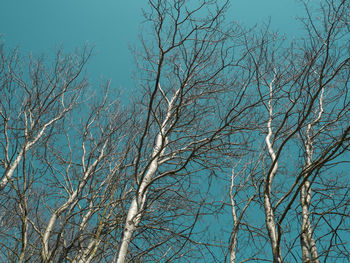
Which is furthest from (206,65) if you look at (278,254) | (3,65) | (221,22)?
(3,65)

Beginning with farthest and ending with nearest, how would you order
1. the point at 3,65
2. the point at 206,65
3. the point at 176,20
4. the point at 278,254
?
the point at 3,65 < the point at 206,65 < the point at 176,20 < the point at 278,254

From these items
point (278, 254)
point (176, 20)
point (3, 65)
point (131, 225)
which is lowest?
point (278, 254)

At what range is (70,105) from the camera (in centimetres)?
650

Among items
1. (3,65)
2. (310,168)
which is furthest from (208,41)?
(3,65)

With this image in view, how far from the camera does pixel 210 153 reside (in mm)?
3922

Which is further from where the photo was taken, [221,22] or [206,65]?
[206,65]

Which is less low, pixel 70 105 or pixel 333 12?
pixel 70 105

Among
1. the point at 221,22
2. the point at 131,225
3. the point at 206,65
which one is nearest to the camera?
the point at 221,22

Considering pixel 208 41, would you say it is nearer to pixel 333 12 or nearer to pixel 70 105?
pixel 333 12

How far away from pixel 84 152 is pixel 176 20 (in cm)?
466

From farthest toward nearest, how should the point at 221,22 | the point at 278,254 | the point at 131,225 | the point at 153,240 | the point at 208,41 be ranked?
the point at 153,240 < the point at 131,225 < the point at 221,22 < the point at 208,41 < the point at 278,254

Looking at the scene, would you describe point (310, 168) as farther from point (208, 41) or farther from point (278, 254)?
point (208, 41)

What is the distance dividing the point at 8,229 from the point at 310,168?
10289mm

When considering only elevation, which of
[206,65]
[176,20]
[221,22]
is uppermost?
[206,65]
